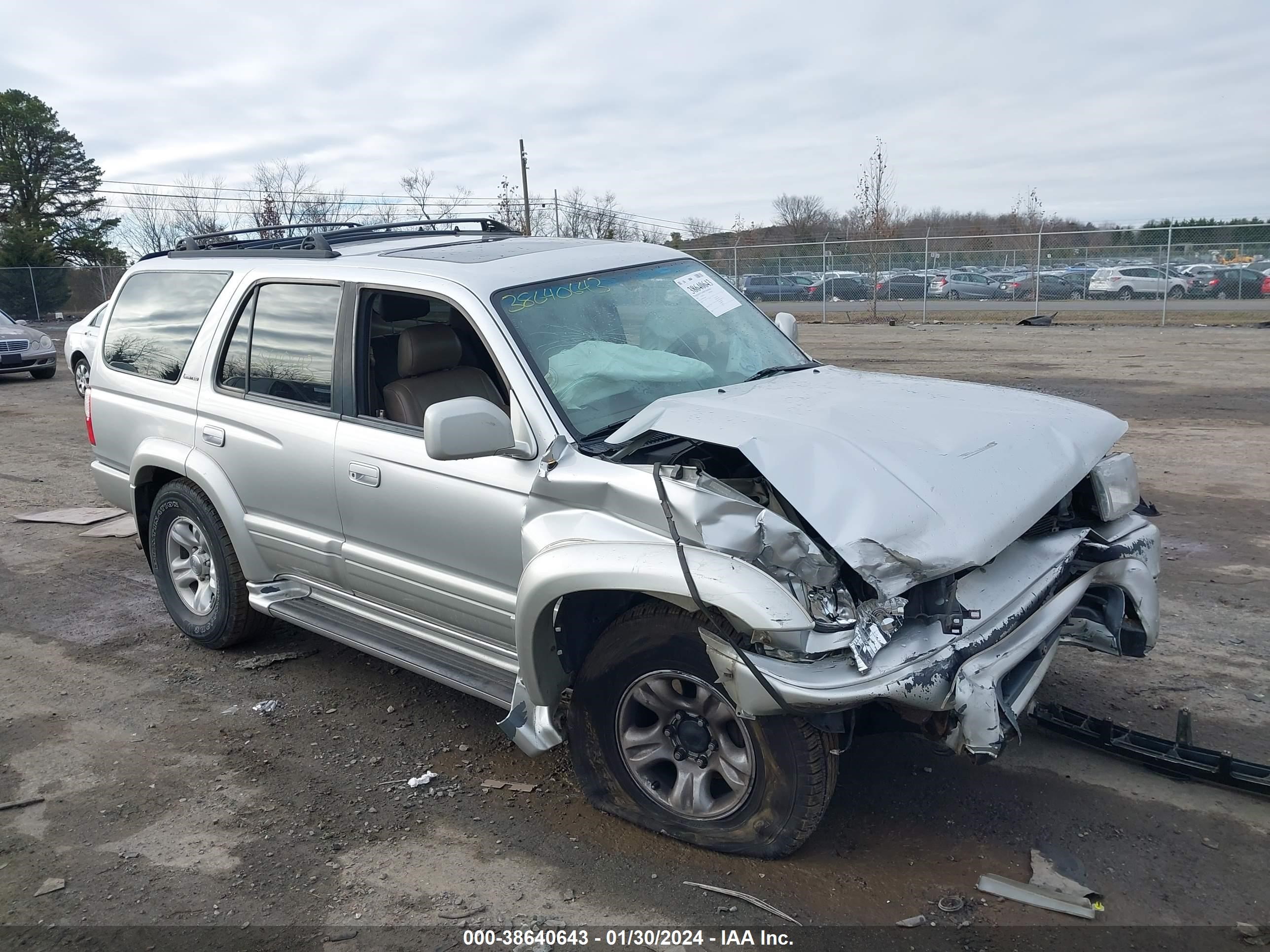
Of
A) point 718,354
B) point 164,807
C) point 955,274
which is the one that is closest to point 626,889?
point 164,807

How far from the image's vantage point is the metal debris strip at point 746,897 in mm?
3129

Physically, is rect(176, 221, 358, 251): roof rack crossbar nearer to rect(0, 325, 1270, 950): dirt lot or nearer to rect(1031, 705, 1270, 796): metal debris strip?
rect(0, 325, 1270, 950): dirt lot

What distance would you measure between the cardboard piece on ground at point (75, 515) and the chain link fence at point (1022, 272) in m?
22.8

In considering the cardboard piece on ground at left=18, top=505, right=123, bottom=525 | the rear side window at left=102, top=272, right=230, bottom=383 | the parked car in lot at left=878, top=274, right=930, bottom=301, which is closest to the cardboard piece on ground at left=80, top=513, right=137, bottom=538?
the cardboard piece on ground at left=18, top=505, right=123, bottom=525

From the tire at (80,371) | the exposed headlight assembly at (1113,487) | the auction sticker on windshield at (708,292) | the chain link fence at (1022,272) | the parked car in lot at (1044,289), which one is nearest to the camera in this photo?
the exposed headlight assembly at (1113,487)

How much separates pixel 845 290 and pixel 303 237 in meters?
27.9

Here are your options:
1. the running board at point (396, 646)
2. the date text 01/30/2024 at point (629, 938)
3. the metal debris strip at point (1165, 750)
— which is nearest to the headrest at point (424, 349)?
the running board at point (396, 646)

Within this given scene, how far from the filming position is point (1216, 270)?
25.0 m

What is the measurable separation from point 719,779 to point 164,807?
2.20 meters

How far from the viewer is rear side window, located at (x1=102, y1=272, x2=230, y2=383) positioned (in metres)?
5.29

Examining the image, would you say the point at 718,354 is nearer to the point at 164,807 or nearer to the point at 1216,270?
the point at 164,807

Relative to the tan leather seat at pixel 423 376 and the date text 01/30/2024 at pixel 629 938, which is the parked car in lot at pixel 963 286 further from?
the date text 01/30/2024 at pixel 629 938

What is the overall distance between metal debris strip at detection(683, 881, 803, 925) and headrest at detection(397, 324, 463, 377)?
241 centimetres

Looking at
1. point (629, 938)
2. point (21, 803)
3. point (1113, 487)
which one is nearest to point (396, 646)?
point (21, 803)
